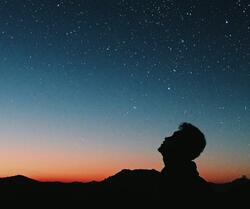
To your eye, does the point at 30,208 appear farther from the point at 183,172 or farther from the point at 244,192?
the point at 244,192

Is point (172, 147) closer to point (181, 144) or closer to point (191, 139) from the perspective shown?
point (181, 144)

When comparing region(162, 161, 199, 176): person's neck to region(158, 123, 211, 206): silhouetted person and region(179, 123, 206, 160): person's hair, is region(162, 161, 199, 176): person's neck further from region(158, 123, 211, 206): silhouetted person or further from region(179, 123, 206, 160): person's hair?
region(179, 123, 206, 160): person's hair

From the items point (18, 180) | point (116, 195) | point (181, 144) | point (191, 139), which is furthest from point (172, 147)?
point (18, 180)

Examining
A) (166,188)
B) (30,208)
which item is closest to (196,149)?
(166,188)

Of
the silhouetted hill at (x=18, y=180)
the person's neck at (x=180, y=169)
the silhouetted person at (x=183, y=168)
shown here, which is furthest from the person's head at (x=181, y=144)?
the silhouetted hill at (x=18, y=180)

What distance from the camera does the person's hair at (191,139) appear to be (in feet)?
40.2

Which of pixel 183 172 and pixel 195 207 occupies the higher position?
pixel 183 172

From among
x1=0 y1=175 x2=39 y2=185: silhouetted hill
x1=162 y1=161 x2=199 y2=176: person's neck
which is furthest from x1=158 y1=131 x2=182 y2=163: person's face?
x1=0 y1=175 x2=39 y2=185: silhouetted hill

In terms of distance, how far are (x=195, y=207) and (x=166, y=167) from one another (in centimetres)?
162

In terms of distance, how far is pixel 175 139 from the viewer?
39.7 feet

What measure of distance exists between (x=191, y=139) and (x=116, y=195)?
18.1 feet

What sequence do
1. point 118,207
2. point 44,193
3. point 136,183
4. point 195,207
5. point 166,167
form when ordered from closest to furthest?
point 195,207
point 166,167
point 118,207
point 136,183
point 44,193

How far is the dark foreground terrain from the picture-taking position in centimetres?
1194

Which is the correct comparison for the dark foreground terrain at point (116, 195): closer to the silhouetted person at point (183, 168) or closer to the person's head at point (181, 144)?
the silhouetted person at point (183, 168)
